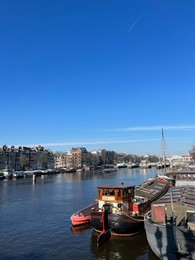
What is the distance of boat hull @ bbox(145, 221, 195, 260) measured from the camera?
69.4ft

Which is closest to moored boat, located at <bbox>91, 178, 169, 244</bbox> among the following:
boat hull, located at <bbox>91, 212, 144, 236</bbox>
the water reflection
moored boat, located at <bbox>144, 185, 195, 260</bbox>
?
boat hull, located at <bbox>91, 212, 144, 236</bbox>

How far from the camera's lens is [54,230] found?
3528cm

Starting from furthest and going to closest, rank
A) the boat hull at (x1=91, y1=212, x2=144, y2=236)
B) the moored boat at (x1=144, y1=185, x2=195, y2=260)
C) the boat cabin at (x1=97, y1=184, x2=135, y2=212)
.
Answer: the boat cabin at (x1=97, y1=184, x2=135, y2=212)
the boat hull at (x1=91, y1=212, x2=144, y2=236)
the moored boat at (x1=144, y1=185, x2=195, y2=260)

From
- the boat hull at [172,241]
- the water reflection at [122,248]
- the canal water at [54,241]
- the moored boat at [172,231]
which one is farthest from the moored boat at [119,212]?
the boat hull at [172,241]

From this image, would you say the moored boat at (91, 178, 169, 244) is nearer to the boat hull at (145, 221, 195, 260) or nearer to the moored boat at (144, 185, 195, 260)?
the moored boat at (144, 185, 195, 260)

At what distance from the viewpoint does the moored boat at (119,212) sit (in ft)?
99.1

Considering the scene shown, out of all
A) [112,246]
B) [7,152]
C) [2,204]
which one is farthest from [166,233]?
[7,152]

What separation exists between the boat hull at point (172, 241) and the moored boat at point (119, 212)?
6293 mm

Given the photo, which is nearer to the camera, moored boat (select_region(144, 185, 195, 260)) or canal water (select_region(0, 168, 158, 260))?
moored boat (select_region(144, 185, 195, 260))

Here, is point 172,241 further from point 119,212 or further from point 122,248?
point 119,212

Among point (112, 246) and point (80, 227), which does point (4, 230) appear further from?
point (112, 246)

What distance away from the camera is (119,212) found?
1267 inches

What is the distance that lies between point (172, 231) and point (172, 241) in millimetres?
794

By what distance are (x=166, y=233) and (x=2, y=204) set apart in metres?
42.5
